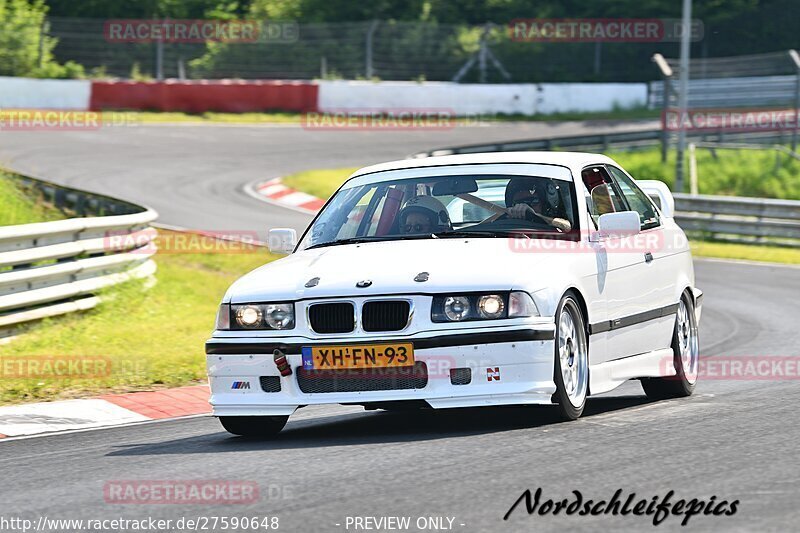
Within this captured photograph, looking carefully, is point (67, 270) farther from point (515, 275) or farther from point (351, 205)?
point (515, 275)

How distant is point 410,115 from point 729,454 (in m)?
35.1

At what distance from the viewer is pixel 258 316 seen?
7531 mm

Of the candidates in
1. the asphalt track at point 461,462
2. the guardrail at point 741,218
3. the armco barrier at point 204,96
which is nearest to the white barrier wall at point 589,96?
the armco barrier at point 204,96

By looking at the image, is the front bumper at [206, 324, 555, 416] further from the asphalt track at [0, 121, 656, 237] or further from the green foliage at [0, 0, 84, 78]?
the green foliage at [0, 0, 84, 78]

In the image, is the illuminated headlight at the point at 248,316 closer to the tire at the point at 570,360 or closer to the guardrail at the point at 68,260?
the tire at the point at 570,360

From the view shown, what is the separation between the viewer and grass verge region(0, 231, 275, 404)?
10344 mm

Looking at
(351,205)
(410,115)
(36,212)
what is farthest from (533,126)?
(351,205)

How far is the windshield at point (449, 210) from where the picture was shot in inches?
325

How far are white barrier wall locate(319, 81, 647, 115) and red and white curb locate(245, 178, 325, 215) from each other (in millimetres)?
11531

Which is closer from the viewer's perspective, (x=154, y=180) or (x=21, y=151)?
(x=154, y=180)

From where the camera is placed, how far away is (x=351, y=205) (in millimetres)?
8781

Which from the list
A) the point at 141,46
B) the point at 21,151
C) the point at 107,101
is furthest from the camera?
the point at 141,46

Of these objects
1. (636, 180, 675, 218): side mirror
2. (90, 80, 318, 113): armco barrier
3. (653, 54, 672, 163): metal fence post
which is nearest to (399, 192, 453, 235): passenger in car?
(636, 180, 675, 218): side mirror

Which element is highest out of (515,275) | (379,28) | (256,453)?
(379,28)
